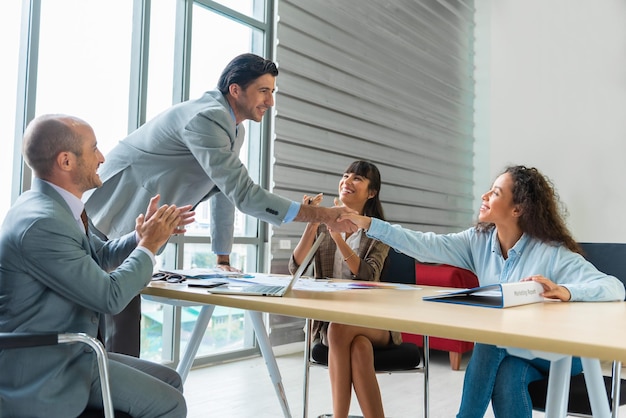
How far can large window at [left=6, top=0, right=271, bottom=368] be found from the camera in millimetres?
3020

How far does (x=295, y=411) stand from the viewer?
9.63 feet

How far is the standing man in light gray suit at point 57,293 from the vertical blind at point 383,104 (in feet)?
9.04

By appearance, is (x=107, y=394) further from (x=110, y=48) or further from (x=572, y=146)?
(x=572, y=146)

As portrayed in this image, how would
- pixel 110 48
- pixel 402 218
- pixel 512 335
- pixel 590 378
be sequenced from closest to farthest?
pixel 512 335, pixel 590 378, pixel 110 48, pixel 402 218

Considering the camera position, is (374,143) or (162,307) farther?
(374,143)

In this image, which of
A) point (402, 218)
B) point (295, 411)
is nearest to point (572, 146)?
point (402, 218)

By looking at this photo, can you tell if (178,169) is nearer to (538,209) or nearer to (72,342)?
(72,342)

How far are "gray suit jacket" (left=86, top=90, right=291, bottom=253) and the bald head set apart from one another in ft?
2.11

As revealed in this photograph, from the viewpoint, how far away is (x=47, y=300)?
1309 millimetres

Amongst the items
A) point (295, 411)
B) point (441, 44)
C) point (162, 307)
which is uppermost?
point (441, 44)

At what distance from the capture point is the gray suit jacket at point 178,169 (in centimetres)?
201

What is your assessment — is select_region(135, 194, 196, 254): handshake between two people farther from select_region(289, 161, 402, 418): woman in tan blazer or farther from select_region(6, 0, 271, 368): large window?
select_region(6, 0, 271, 368): large window

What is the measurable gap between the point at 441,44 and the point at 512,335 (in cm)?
552

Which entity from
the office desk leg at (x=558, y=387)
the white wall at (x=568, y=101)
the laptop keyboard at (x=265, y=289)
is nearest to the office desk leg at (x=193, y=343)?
the laptop keyboard at (x=265, y=289)
